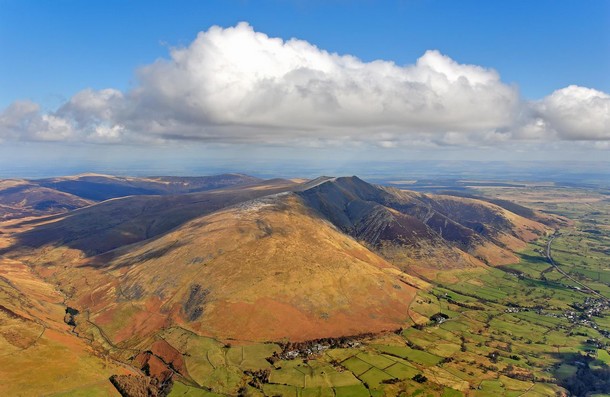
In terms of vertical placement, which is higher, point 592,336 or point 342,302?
point 342,302

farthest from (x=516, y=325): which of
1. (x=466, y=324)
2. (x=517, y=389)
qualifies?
(x=517, y=389)

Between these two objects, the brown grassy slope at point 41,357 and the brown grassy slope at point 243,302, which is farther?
the brown grassy slope at point 243,302

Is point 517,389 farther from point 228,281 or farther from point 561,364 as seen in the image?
point 228,281

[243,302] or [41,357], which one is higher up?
[243,302]

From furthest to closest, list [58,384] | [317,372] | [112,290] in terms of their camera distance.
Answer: [112,290]
[317,372]
[58,384]

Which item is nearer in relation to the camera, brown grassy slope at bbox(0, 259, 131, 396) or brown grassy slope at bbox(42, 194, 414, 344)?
brown grassy slope at bbox(0, 259, 131, 396)

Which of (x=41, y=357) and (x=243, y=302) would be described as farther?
(x=243, y=302)

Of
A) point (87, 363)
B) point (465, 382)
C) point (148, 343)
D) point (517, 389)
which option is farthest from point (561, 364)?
point (87, 363)

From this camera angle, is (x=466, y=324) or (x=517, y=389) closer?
(x=517, y=389)

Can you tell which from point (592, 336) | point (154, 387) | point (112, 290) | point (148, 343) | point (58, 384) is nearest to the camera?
point (58, 384)
